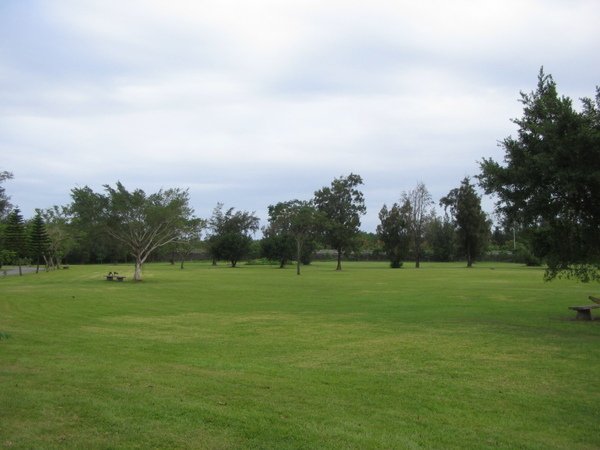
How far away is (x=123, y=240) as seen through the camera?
47.6 m

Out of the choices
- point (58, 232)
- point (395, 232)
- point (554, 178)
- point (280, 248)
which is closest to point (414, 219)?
point (395, 232)

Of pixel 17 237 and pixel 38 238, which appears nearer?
pixel 17 237

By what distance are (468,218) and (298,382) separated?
82.8m

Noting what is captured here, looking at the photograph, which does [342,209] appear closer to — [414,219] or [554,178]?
[414,219]

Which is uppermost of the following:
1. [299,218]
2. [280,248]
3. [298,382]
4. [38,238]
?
[299,218]

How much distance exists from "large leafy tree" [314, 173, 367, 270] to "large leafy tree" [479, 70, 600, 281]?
60.0m

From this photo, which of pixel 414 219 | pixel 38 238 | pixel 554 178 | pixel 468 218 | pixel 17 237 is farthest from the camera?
A: pixel 414 219

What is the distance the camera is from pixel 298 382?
8609 millimetres

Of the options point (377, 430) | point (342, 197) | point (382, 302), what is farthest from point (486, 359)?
point (342, 197)

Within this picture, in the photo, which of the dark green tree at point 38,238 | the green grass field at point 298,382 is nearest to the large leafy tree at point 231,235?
the dark green tree at point 38,238

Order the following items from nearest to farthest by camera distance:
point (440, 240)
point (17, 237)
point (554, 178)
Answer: point (554, 178) < point (17, 237) < point (440, 240)

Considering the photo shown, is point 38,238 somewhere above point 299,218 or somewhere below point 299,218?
below

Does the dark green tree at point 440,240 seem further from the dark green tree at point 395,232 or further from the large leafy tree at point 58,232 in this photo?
the large leafy tree at point 58,232

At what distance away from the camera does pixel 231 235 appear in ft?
307
